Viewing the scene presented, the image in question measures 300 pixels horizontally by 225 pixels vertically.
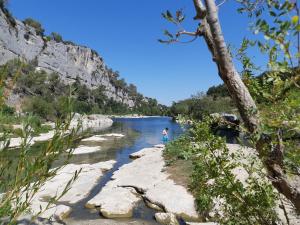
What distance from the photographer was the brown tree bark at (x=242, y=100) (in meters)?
3.15

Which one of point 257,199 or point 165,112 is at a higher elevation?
point 165,112

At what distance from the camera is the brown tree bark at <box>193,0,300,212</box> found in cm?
315

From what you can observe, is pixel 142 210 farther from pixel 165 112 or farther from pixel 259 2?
pixel 259 2

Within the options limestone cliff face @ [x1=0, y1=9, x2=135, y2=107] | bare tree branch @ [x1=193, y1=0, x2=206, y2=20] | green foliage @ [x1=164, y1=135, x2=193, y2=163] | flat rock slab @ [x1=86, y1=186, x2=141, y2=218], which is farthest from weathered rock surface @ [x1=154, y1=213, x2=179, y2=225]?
limestone cliff face @ [x1=0, y1=9, x2=135, y2=107]

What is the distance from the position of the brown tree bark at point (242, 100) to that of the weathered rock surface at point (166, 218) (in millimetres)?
10777

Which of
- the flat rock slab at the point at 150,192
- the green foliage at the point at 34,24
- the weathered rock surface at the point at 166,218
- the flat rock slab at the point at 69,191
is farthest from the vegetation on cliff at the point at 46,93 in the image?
the green foliage at the point at 34,24

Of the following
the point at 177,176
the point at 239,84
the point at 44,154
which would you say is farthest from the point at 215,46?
the point at 177,176

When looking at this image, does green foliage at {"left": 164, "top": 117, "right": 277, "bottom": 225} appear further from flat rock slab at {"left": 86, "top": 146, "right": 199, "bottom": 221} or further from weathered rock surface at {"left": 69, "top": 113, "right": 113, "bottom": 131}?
flat rock slab at {"left": 86, "top": 146, "right": 199, "bottom": 221}

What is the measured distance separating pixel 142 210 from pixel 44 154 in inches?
511

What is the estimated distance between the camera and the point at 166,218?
1359 cm

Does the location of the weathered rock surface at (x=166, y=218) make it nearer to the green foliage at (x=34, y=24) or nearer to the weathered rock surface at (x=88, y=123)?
the weathered rock surface at (x=88, y=123)

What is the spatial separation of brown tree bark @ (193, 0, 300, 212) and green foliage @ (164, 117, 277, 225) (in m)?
0.77

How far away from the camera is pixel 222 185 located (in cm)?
408

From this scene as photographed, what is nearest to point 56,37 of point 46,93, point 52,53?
point 52,53
